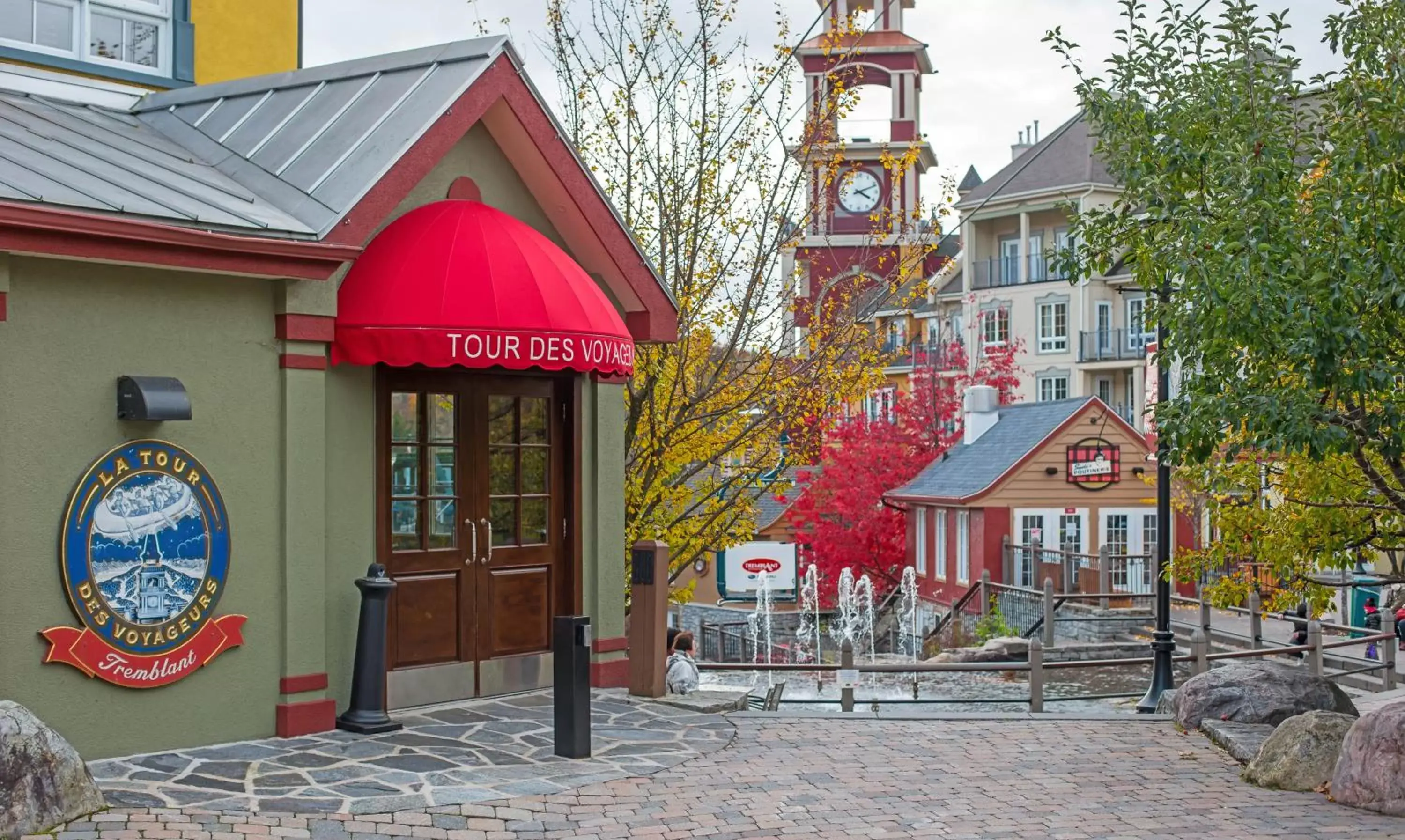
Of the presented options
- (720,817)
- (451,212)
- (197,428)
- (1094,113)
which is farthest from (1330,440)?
(197,428)

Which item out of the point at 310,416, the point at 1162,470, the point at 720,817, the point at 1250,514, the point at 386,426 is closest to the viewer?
the point at 720,817

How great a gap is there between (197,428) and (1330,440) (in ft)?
23.8

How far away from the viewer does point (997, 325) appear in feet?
188

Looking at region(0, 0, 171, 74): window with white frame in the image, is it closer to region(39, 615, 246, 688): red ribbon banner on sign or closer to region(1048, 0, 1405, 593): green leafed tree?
region(39, 615, 246, 688): red ribbon banner on sign

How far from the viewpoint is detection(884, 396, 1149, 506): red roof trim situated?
38469 millimetres

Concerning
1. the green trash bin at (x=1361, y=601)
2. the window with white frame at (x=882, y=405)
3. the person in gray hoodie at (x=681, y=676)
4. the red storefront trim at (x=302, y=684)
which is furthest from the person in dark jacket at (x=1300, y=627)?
the window with white frame at (x=882, y=405)

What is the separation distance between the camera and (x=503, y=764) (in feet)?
34.8

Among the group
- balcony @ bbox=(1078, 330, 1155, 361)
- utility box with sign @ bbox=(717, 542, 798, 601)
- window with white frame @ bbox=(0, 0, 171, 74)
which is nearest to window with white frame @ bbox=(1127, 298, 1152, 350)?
balcony @ bbox=(1078, 330, 1155, 361)

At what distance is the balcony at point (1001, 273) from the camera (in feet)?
185

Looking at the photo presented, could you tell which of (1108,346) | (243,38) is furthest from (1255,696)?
(1108,346)

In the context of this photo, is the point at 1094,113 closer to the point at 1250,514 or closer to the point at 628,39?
the point at 1250,514

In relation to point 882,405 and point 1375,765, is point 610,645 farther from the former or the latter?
point 882,405

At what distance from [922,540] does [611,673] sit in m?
28.9

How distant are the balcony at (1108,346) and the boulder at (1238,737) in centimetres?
4138
